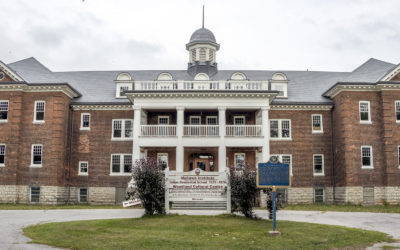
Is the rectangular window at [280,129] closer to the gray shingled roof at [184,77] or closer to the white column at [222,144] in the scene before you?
the gray shingled roof at [184,77]

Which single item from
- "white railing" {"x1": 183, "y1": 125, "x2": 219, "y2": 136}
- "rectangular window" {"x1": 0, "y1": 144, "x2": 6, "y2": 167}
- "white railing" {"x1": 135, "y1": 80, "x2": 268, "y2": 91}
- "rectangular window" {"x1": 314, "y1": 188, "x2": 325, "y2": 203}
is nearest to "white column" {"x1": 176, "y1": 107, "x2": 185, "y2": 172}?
"white railing" {"x1": 183, "y1": 125, "x2": 219, "y2": 136}

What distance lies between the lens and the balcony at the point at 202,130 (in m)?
29.1

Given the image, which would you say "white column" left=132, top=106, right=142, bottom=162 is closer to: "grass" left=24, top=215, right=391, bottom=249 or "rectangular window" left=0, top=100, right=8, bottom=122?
"rectangular window" left=0, top=100, right=8, bottom=122

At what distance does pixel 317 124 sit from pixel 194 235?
2176 centimetres

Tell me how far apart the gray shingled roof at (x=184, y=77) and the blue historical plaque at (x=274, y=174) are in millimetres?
18173

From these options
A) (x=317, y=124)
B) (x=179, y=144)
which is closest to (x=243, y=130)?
(x=179, y=144)

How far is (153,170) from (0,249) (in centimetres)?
853

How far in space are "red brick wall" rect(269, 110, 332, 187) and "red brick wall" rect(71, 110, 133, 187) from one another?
11.8m

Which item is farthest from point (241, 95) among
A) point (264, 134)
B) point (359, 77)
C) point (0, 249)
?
point (0, 249)

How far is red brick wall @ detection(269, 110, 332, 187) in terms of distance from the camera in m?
31.3

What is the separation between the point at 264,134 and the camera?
28.5 metres

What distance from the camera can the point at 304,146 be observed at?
104ft

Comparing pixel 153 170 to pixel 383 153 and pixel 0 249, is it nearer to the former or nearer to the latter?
pixel 0 249

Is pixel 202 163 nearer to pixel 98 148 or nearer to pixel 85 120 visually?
pixel 98 148
